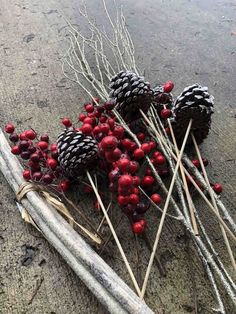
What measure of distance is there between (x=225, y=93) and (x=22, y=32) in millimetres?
803

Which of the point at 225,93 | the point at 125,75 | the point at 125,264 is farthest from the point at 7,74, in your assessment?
the point at 125,264

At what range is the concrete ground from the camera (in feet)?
2.47

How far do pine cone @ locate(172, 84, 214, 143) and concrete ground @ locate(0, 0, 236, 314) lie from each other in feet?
0.46

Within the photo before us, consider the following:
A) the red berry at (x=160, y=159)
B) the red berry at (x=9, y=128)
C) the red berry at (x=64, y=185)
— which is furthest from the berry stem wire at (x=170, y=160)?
the red berry at (x=9, y=128)

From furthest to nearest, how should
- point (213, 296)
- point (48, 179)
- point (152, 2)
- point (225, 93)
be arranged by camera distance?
point (152, 2)
point (225, 93)
point (48, 179)
point (213, 296)

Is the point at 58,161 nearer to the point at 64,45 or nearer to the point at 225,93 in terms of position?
the point at 225,93

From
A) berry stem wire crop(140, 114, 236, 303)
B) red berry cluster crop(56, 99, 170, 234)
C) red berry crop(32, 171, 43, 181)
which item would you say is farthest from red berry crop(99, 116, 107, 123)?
berry stem wire crop(140, 114, 236, 303)

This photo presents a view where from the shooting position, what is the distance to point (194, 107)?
878 millimetres

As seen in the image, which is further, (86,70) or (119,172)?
(86,70)

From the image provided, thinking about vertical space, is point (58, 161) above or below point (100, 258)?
above

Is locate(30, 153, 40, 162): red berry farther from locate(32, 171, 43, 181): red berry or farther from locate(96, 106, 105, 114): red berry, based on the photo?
locate(96, 106, 105, 114): red berry

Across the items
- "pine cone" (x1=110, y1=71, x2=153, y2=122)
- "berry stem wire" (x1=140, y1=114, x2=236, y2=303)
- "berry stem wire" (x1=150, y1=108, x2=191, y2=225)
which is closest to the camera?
"berry stem wire" (x1=140, y1=114, x2=236, y2=303)

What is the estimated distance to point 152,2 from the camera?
1712mm

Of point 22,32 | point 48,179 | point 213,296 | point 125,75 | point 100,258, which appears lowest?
point 213,296
